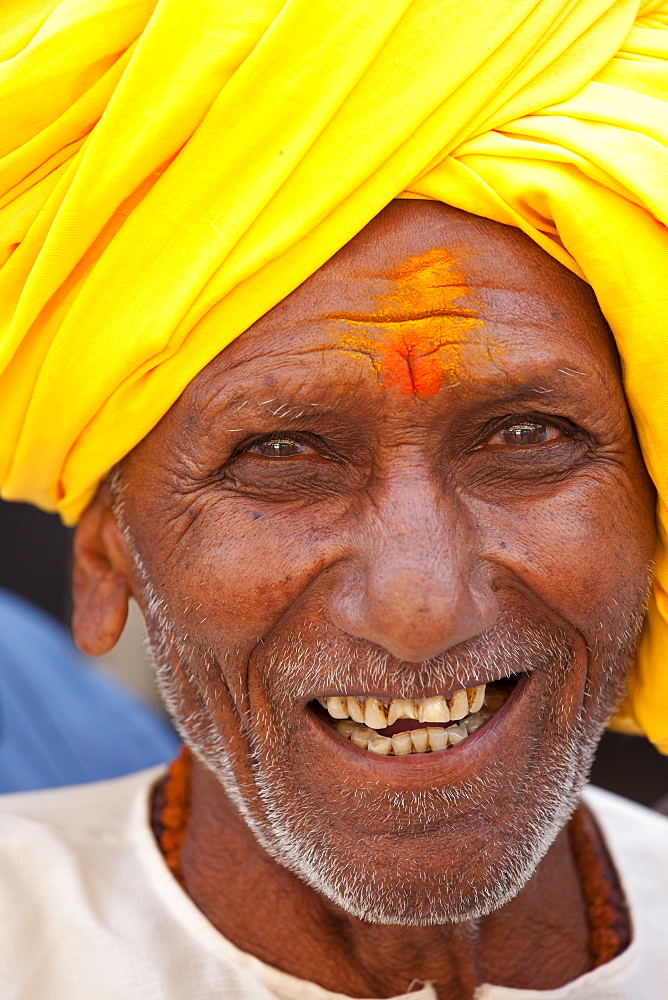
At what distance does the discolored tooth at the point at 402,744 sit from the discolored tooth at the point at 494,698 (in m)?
0.20

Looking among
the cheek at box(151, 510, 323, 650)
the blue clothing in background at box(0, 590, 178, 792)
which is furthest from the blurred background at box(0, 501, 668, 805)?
the cheek at box(151, 510, 323, 650)

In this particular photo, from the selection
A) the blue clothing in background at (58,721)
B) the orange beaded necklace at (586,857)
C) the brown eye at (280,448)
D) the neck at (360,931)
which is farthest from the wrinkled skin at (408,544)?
the blue clothing in background at (58,721)

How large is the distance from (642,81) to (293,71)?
0.65 metres

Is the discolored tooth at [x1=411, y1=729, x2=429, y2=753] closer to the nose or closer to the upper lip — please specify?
the upper lip

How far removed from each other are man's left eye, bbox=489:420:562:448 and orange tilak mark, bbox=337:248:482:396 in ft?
0.57

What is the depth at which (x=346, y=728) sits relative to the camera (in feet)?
7.15

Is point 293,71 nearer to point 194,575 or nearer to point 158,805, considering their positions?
point 194,575

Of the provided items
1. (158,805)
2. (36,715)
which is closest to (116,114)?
(158,805)

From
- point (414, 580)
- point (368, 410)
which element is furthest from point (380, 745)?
point (368, 410)

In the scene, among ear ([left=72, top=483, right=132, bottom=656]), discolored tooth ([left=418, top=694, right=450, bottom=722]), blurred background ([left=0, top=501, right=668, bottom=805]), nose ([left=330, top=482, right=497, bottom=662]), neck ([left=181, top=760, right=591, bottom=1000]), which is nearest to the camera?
nose ([left=330, top=482, right=497, bottom=662])

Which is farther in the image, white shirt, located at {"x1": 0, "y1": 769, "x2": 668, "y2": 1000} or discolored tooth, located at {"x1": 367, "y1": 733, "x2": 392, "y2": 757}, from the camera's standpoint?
white shirt, located at {"x1": 0, "y1": 769, "x2": 668, "y2": 1000}

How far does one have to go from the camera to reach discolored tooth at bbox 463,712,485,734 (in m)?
2.18

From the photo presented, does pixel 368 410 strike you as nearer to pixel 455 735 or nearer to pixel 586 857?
pixel 455 735

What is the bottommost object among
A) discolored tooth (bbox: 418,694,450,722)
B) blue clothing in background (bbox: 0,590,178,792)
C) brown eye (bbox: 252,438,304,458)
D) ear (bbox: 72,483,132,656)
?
blue clothing in background (bbox: 0,590,178,792)
